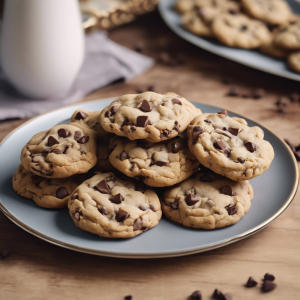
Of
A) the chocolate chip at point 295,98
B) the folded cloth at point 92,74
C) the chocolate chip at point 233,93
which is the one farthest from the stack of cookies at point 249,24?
the folded cloth at point 92,74

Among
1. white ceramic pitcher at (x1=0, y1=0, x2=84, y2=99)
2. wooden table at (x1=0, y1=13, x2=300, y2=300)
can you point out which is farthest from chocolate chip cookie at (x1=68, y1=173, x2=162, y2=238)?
white ceramic pitcher at (x1=0, y1=0, x2=84, y2=99)

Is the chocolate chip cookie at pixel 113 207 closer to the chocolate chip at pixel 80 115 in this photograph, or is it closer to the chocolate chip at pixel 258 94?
the chocolate chip at pixel 80 115

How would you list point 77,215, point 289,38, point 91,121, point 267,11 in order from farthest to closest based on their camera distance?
1. point 267,11
2. point 289,38
3. point 91,121
4. point 77,215

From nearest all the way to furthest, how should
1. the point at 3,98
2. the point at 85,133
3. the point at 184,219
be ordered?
1. the point at 184,219
2. the point at 85,133
3. the point at 3,98

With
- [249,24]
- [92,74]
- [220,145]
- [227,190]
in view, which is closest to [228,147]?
[220,145]

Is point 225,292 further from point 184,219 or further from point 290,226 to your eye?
point 290,226

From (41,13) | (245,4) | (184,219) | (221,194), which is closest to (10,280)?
(184,219)

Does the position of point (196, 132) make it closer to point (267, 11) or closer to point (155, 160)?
point (155, 160)

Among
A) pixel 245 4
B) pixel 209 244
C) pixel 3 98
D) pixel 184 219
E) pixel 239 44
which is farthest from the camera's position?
pixel 245 4
